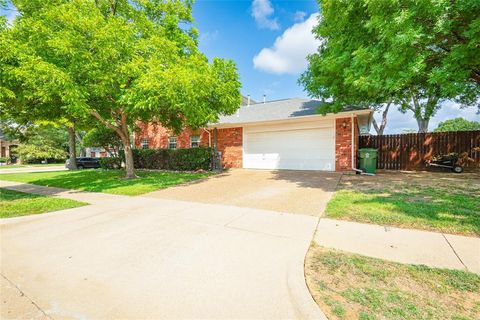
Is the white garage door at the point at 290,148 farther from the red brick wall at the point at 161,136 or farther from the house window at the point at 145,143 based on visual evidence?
the house window at the point at 145,143

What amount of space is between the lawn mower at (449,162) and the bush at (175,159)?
12007mm

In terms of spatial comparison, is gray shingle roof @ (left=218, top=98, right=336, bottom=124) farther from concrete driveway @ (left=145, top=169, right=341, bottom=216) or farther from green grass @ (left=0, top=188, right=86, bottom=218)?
green grass @ (left=0, top=188, right=86, bottom=218)

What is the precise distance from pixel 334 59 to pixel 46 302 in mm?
9306

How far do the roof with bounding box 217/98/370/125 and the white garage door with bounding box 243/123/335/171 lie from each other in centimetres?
74

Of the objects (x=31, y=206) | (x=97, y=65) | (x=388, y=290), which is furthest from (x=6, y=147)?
(x=388, y=290)

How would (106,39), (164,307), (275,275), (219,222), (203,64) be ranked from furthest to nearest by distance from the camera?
1. (203,64)
2. (106,39)
3. (219,222)
4. (275,275)
5. (164,307)

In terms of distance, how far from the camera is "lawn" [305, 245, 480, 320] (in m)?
2.02

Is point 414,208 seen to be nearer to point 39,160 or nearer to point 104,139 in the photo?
point 104,139

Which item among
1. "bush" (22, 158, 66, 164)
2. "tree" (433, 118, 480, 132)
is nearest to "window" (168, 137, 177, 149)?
"bush" (22, 158, 66, 164)

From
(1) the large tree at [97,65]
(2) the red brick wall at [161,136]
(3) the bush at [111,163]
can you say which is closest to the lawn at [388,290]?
(1) the large tree at [97,65]

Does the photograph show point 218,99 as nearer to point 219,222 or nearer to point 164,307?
point 219,222

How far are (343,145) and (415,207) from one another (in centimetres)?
701

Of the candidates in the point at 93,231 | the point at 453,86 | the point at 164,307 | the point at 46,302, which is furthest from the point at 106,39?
the point at 453,86

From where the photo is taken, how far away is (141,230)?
169 inches
